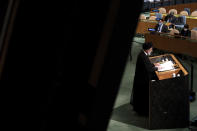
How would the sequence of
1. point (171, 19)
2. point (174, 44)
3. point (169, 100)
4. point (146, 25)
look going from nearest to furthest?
point (169, 100) → point (174, 44) → point (171, 19) → point (146, 25)

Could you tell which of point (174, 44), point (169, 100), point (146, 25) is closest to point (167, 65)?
point (169, 100)

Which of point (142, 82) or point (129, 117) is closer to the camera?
point (142, 82)

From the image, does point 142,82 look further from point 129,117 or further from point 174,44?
point 174,44

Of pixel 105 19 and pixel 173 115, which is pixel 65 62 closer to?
pixel 105 19

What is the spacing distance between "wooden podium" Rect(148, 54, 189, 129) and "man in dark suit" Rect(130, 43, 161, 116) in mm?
276

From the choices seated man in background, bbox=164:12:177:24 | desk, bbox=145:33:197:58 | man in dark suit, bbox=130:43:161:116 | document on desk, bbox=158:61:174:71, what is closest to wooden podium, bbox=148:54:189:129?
document on desk, bbox=158:61:174:71

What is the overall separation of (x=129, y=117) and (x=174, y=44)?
538cm

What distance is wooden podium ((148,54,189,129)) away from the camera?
16.8 feet

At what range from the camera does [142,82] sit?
581 cm

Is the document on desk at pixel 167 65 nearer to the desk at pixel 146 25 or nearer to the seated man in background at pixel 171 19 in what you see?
the seated man in background at pixel 171 19

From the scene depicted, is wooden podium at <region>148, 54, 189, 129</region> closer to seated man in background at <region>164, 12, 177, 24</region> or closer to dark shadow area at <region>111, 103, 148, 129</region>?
dark shadow area at <region>111, 103, 148, 129</region>

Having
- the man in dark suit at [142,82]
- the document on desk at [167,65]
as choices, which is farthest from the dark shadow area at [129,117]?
the document on desk at [167,65]

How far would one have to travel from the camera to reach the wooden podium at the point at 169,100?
513cm

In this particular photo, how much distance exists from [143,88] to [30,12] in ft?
15.7
